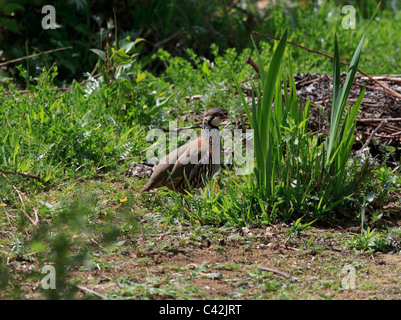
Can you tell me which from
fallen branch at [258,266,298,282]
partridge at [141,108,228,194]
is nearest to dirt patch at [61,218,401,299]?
fallen branch at [258,266,298,282]

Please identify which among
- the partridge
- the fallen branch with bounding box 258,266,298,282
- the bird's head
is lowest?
the fallen branch with bounding box 258,266,298,282

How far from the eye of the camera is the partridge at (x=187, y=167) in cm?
498

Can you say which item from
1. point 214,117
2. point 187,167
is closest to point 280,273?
point 187,167

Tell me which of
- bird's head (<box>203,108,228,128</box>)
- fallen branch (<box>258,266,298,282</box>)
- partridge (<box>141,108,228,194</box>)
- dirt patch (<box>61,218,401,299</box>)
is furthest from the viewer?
bird's head (<box>203,108,228,128</box>)

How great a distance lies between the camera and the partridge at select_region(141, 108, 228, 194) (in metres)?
4.98

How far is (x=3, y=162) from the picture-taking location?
479cm

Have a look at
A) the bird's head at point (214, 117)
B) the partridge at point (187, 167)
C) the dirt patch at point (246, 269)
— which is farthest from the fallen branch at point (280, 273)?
the bird's head at point (214, 117)

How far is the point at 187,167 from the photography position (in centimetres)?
502

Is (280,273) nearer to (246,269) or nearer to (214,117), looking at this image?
(246,269)

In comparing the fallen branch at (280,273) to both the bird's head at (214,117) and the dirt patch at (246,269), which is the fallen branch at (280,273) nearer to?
the dirt patch at (246,269)

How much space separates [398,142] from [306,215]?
172cm

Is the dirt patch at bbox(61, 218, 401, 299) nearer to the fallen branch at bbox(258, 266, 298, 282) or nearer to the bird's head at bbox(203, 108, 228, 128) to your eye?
the fallen branch at bbox(258, 266, 298, 282)

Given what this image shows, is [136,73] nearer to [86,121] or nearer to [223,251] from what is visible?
[86,121]

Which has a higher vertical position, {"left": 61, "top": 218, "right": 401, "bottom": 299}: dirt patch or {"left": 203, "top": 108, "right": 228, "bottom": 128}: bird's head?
{"left": 203, "top": 108, "right": 228, "bottom": 128}: bird's head
